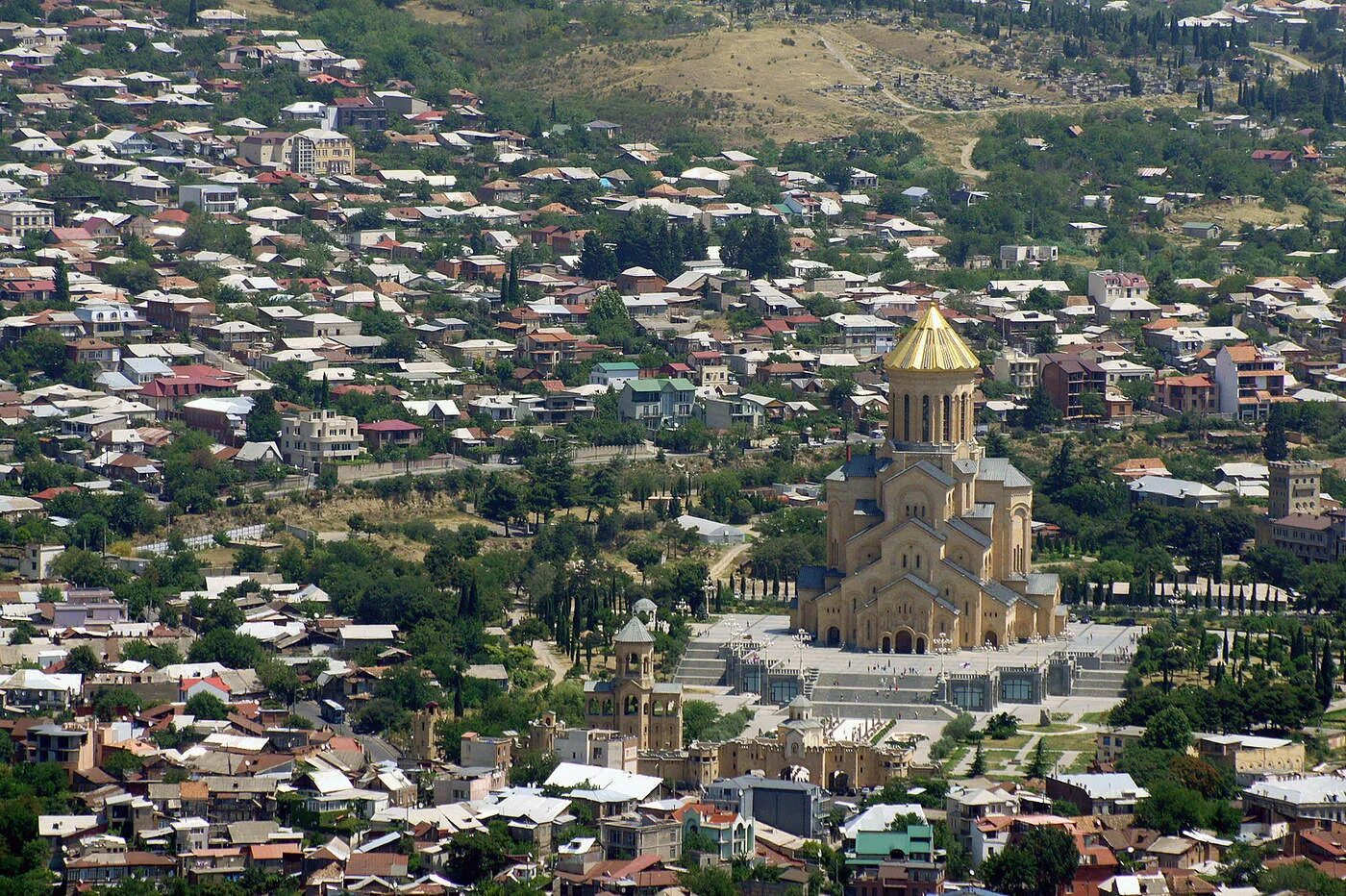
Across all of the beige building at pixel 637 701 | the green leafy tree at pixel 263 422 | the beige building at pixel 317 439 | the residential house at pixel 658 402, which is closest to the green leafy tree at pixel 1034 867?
the beige building at pixel 637 701

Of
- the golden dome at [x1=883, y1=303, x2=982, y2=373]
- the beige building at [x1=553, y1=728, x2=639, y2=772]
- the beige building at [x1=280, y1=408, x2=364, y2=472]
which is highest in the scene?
the golden dome at [x1=883, y1=303, x2=982, y2=373]

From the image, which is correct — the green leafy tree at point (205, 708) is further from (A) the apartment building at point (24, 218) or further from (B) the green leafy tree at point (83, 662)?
(A) the apartment building at point (24, 218)

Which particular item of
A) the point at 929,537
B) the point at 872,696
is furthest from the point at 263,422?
the point at 872,696

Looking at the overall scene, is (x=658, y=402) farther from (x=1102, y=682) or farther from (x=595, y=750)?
(x=595, y=750)

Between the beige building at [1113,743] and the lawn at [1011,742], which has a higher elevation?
the beige building at [1113,743]

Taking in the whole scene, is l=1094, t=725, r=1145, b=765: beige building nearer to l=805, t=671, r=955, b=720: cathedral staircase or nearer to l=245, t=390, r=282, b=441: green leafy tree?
l=805, t=671, r=955, b=720: cathedral staircase

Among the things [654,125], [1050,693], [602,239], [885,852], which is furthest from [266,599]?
[654,125]

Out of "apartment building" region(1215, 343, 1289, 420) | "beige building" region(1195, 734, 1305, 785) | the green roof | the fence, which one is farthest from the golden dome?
"apartment building" region(1215, 343, 1289, 420)

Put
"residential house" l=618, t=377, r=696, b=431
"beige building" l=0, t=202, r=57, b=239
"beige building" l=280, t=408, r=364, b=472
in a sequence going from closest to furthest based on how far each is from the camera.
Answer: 1. "beige building" l=280, t=408, r=364, b=472
2. "residential house" l=618, t=377, r=696, b=431
3. "beige building" l=0, t=202, r=57, b=239
